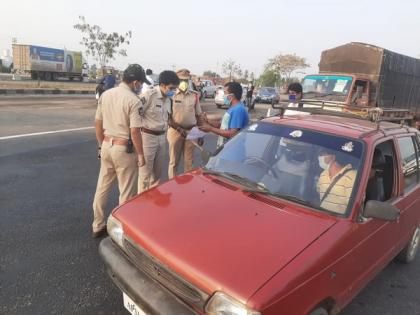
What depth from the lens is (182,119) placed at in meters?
5.14

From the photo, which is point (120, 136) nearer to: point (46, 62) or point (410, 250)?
point (410, 250)

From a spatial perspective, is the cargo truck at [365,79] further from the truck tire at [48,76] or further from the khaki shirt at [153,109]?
the truck tire at [48,76]

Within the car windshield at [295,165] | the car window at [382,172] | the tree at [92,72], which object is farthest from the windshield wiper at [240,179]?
the tree at [92,72]

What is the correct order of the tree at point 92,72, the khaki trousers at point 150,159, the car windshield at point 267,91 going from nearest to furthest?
the khaki trousers at point 150,159
the car windshield at point 267,91
the tree at point 92,72

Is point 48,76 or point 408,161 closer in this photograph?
point 408,161

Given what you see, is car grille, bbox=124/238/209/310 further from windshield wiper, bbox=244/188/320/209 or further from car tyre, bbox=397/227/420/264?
car tyre, bbox=397/227/420/264

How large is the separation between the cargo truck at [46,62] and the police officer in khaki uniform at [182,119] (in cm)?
3570

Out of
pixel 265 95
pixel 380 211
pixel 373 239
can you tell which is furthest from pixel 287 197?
pixel 265 95

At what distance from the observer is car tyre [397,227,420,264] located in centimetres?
387

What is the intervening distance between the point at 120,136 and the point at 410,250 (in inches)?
131

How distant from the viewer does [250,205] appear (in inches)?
102

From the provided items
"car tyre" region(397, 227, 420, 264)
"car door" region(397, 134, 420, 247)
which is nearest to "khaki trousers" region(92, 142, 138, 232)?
"car door" region(397, 134, 420, 247)

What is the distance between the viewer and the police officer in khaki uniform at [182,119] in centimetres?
510

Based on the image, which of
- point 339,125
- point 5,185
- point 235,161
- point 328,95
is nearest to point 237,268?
point 235,161
